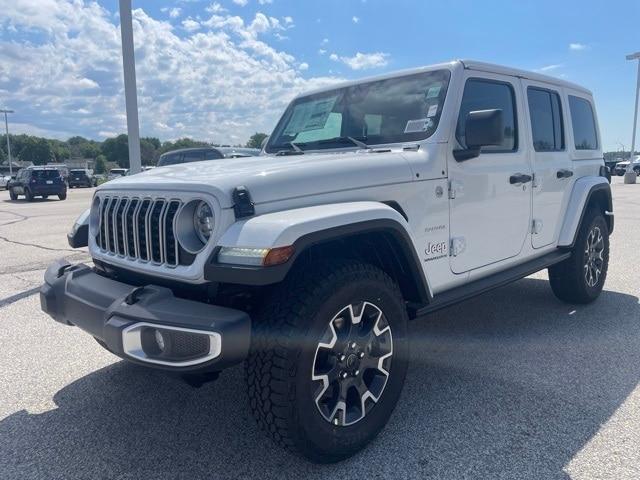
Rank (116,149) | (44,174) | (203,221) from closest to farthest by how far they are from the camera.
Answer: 1. (203,221)
2. (44,174)
3. (116,149)

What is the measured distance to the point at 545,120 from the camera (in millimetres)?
4438

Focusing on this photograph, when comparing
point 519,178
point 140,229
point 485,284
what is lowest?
point 485,284

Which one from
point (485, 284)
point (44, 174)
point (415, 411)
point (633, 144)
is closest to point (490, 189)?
point (485, 284)

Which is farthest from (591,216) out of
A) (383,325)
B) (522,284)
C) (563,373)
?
(383,325)

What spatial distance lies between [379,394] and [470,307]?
2.73 m

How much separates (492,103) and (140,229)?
263cm

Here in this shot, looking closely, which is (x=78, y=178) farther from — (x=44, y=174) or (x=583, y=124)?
(x=583, y=124)

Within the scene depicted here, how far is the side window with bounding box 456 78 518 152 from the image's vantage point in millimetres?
3510

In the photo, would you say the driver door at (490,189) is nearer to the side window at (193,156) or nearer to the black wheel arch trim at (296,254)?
the black wheel arch trim at (296,254)

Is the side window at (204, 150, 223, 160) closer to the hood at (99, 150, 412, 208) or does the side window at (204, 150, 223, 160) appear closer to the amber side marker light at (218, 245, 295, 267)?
the hood at (99, 150, 412, 208)

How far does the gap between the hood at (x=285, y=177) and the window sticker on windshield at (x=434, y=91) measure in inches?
23.5

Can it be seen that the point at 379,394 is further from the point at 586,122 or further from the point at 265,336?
the point at 586,122

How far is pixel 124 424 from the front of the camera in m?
2.99

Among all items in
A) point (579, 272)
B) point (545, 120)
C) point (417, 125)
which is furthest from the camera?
point (579, 272)
